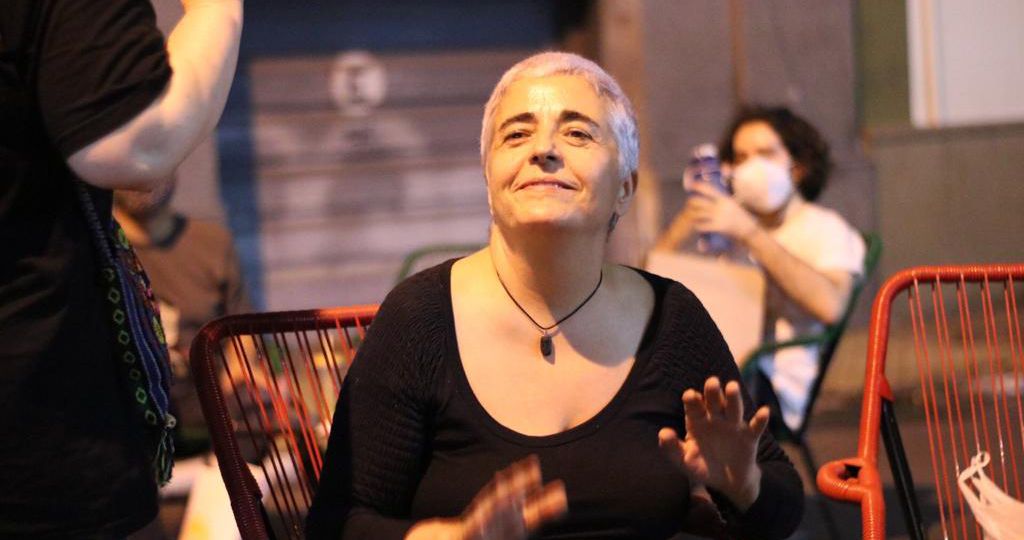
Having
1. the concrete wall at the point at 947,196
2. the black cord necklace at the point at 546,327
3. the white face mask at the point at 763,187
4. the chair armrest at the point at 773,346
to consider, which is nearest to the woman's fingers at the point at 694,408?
the black cord necklace at the point at 546,327

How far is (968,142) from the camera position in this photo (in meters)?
9.41

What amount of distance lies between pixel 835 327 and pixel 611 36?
15.3 ft

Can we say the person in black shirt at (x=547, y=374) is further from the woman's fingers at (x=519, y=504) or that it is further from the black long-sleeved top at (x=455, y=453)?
the woman's fingers at (x=519, y=504)

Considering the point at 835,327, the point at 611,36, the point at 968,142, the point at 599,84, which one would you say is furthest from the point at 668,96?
the point at 599,84

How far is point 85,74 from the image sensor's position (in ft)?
5.49

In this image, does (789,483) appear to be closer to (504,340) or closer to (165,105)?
(504,340)

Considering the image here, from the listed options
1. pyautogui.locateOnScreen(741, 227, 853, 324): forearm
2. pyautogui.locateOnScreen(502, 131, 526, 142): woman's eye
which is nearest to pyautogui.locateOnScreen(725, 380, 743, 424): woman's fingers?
pyautogui.locateOnScreen(502, 131, 526, 142): woman's eye

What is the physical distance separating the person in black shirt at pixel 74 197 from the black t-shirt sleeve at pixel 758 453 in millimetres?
958

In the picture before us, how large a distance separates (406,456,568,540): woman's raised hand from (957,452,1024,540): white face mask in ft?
4.02

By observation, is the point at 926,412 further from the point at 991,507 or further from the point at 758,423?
the point at 758,423

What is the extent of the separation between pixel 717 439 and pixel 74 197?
984mm

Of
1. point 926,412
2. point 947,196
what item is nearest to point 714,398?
point 926,412

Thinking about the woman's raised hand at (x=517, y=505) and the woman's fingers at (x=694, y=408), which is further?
the woman's fingers at (x=694, y=408)

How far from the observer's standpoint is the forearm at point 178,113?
170 centimetres
